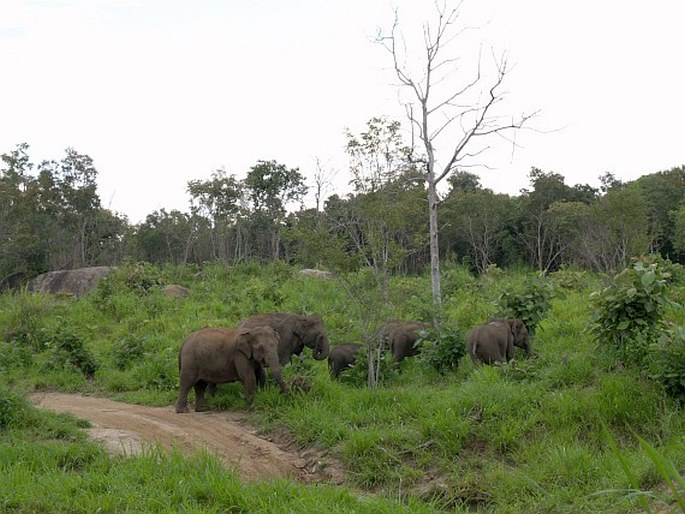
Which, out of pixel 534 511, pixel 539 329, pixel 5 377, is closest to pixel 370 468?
pixel 534 511

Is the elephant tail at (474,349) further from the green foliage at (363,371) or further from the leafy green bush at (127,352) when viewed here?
the leafy green bush at (127,352)

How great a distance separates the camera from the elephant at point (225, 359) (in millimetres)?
10352

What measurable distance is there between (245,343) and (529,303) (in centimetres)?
511

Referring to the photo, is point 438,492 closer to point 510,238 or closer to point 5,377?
point 5,377

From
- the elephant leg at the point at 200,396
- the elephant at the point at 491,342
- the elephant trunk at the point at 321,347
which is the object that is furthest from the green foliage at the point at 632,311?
the elephant leg at the point at 200,396

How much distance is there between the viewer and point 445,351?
37.6ft

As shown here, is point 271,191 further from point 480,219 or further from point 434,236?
point 434,236

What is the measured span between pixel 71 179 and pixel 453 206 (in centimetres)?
2113

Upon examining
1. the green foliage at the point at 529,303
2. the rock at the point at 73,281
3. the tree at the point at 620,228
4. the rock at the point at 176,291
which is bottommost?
the green foliage at the point at 529,303

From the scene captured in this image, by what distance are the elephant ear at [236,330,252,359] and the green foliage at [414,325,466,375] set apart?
3.00 m

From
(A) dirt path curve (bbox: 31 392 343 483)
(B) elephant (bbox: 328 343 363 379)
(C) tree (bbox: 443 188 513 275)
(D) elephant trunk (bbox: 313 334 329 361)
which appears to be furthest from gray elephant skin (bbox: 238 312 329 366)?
(C) tree (bbox: 443 188 513 275)

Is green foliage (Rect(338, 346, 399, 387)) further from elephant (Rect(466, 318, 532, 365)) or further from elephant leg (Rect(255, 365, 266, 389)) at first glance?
elephant (Rect(466, 318, 532, 365))

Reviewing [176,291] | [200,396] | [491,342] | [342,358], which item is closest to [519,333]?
[491,342]

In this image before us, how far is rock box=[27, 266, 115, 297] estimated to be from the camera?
2847cm
